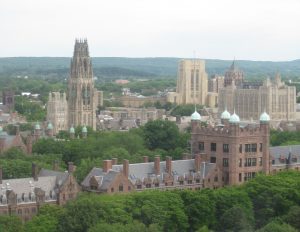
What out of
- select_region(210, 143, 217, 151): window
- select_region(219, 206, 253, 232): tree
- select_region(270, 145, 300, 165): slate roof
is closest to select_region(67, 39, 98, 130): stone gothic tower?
select_region(270, 145, 300, 165): slate roof

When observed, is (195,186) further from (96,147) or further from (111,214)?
(96,147)

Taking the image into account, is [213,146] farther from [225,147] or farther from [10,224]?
[10,224]

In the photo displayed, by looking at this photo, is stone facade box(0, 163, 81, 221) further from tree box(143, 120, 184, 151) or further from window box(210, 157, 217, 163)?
tree box(143, 120, 184, 151)

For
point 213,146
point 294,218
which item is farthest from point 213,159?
point 294,218

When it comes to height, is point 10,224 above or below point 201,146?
below

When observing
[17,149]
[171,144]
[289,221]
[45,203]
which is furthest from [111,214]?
[171,144]

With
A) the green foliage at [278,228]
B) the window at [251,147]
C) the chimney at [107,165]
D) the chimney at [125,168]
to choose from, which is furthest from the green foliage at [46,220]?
the window at [251,147]
